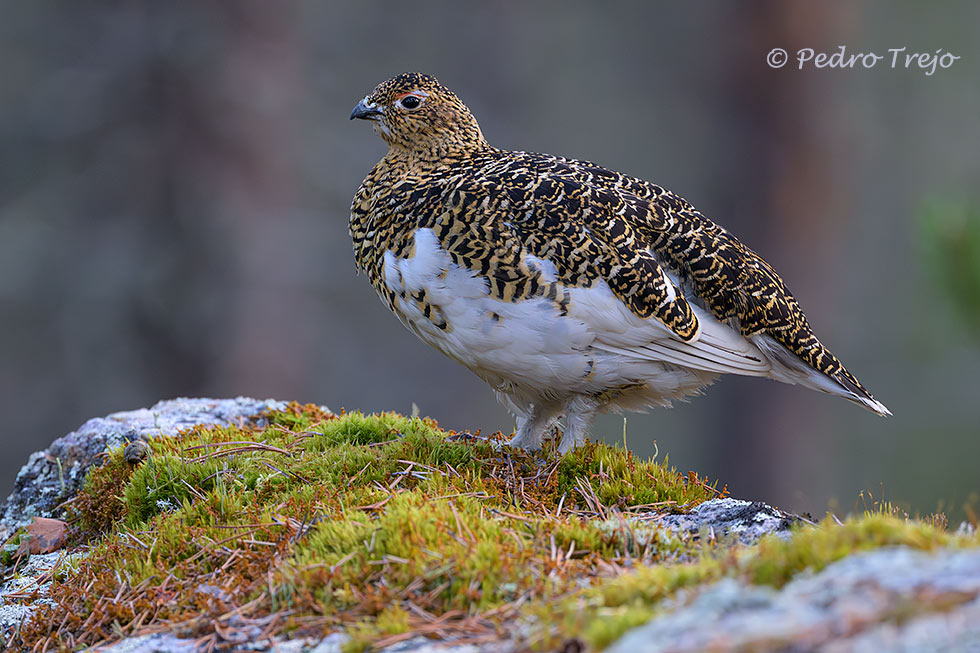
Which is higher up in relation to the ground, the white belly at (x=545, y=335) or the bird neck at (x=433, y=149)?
the bird neck at (x=433, y=149)

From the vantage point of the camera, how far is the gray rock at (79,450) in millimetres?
4750

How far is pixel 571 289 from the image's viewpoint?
4270mm

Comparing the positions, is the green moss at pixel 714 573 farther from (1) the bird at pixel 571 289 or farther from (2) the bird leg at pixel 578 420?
(2) the bird leg at pixel 578 420

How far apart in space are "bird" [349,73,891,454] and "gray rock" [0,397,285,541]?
4.75 ft

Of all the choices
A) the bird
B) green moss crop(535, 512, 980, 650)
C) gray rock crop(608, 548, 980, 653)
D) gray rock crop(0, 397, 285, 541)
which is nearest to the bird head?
the bird

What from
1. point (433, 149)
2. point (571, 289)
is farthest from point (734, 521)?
point (433, 149)

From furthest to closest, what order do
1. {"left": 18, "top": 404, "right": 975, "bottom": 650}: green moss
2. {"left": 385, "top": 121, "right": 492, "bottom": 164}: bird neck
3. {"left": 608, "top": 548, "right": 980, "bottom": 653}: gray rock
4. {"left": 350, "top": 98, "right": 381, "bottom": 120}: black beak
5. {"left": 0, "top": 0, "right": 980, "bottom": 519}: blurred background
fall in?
{"left": 0, "top": 0, "right": 980, "bottom": 519}: blurred background
{"left": 350, "top": 98, "right": 381, "bottom": 120}: black beak
{"left": 385, "top": 121, "right": 492, "bottom": 164}: bird neck
{"left": 18, "top": 404, "right": 975, "bottom": 650}: green moss
{"left": 608, "top": 548, "right": 980, "bottom": 653}: gray rock

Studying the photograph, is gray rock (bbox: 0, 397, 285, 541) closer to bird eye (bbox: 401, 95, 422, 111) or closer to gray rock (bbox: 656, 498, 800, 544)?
bird eye (bbox: 401, 95, 422, 111)

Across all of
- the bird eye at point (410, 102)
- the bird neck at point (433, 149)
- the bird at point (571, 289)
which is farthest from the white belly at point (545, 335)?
the bird eye at point (410, 102)

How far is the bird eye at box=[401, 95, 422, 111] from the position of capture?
532 cm

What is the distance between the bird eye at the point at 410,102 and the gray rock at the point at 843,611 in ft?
12.2

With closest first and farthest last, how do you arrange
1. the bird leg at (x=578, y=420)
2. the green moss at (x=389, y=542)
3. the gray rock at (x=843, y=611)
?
the gray rock at (x=843, y=611), the green moss at (x=389, y=542), the bird leg at (x=578, y=420)

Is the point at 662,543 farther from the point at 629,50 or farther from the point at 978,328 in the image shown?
the point at 629,50

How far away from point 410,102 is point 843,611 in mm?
4080
